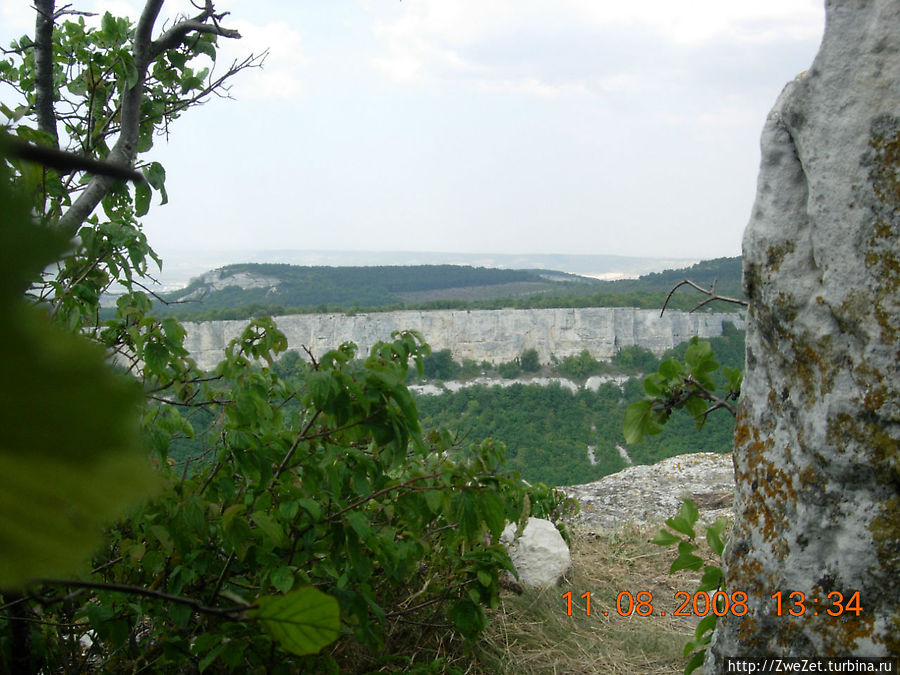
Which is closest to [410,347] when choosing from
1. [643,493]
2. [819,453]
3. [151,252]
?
[151,252]

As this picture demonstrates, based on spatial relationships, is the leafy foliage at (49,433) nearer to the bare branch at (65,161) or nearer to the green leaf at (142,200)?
the bare branch at (65,161)

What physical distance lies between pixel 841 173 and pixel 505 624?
2.87 m

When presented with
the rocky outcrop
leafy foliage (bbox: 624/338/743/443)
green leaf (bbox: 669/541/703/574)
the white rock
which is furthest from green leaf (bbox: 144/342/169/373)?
the rocky outcrop

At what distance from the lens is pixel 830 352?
1604 millimetres

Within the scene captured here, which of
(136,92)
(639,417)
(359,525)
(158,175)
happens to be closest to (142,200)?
(158,175)

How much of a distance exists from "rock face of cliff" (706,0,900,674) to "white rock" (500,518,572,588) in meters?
3.01

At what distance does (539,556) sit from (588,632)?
1053 millimetres

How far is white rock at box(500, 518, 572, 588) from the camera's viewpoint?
4.72 m

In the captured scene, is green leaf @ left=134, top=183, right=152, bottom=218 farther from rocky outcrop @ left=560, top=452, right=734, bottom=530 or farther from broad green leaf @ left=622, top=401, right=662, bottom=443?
rocky outcrop @ left=560, top=452, right=734, bottom=530

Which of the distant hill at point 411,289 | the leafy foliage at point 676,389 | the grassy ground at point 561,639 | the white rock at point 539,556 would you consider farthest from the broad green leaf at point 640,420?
the distant hill at point 411,289

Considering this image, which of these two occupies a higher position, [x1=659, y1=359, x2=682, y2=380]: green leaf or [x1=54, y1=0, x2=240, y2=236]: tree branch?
[x1=54, y1=0, x2=240, y2=236]: tree branch

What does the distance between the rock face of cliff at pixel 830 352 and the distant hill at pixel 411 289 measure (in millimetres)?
18600

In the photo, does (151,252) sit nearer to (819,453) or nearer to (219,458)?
(219,458)

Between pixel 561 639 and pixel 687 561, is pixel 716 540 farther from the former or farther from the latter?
pixel 561 639
